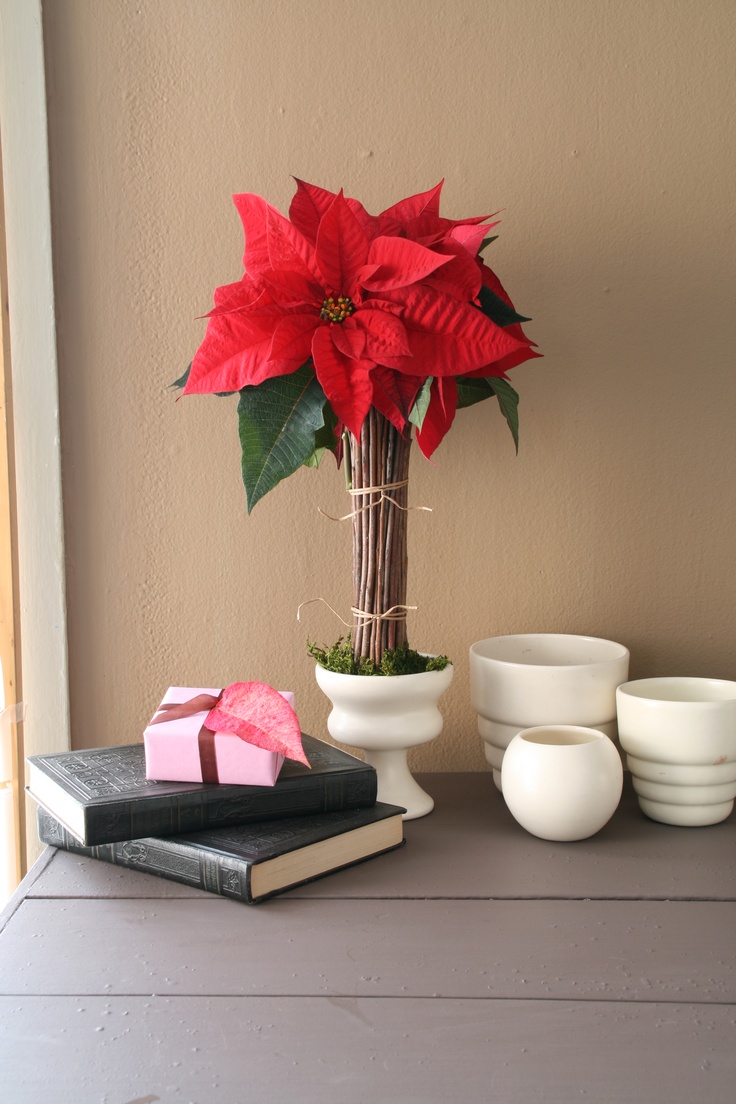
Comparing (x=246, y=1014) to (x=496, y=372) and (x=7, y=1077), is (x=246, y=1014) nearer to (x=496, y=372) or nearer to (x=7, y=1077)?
(x=7, y=1077)

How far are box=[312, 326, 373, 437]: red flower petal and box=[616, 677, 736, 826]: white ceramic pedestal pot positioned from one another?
1.15ft

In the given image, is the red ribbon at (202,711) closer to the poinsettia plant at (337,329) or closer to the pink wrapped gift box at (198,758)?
the pink wrapped gift box at (198,758)

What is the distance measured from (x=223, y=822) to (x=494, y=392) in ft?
1.46

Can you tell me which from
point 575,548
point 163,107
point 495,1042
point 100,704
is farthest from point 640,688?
point 163,107

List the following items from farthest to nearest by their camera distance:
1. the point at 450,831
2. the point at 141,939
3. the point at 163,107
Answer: the point at 163,107 → the point at 450,831 → the point at 141,939

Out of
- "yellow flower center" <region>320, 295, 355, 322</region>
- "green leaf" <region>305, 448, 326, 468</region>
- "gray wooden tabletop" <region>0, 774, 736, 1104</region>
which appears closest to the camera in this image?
"gray wooden tabletop" <region>0, 774, 736, 1104</region>

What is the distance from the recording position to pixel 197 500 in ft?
3.22

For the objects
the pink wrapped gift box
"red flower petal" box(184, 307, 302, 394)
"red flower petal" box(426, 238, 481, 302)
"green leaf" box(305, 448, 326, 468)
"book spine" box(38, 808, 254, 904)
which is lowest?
"book spine" box(38, 808, 254, 904)

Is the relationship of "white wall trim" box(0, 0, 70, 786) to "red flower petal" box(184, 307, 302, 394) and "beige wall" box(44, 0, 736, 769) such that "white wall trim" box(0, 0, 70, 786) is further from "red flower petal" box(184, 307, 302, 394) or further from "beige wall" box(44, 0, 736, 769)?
"red flower petal" box(184, 307, 302, 394)

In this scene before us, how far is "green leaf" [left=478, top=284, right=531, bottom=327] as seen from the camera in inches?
31.3

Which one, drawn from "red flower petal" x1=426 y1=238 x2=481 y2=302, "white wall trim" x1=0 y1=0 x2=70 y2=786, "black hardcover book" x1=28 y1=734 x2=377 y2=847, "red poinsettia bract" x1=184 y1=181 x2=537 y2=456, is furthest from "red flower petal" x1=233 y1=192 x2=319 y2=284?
"black hardcover book" x1=28 y1=734 x2=377 y2=847

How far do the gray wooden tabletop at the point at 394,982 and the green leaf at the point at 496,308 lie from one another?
457mm

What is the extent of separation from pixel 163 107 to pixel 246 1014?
86 centimetres

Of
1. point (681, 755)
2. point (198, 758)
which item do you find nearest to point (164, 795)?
point (198, 758)
